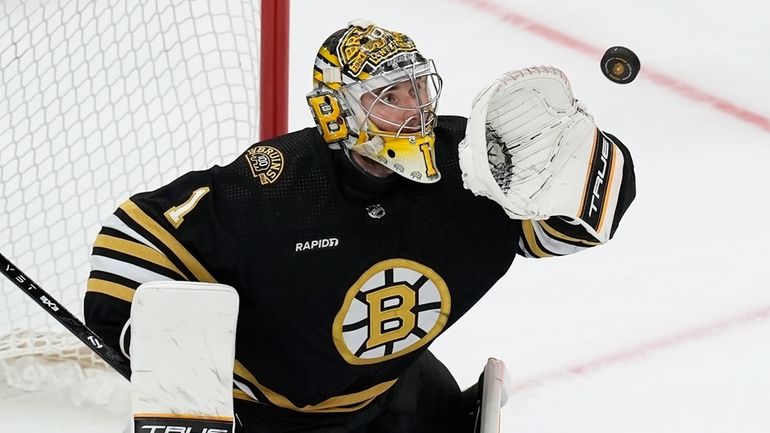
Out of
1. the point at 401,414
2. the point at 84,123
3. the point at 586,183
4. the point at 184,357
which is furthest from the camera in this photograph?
the point at 84,123

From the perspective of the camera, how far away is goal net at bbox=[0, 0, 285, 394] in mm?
3057

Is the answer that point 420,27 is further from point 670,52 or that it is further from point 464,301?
point 464,301

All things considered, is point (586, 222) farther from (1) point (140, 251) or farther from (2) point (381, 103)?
(1) point (140, 251)

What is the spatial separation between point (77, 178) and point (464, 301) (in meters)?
1.34

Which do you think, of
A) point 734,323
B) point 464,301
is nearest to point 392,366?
point 464,301

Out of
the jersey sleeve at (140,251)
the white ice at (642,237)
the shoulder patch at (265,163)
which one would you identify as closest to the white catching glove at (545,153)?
the shoulder patch at (265,163)

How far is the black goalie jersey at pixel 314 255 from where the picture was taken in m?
2.04

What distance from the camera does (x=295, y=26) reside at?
421 cm

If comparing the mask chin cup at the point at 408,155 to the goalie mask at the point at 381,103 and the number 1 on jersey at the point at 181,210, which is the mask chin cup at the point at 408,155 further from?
the number 1 on jersey at the point at 181,210

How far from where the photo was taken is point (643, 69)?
402cm

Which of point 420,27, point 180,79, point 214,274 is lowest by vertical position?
point 214,274

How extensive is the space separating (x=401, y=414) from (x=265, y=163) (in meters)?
0.56

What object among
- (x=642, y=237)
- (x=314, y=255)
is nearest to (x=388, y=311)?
(x=314, y=255)

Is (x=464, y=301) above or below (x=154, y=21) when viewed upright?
below
